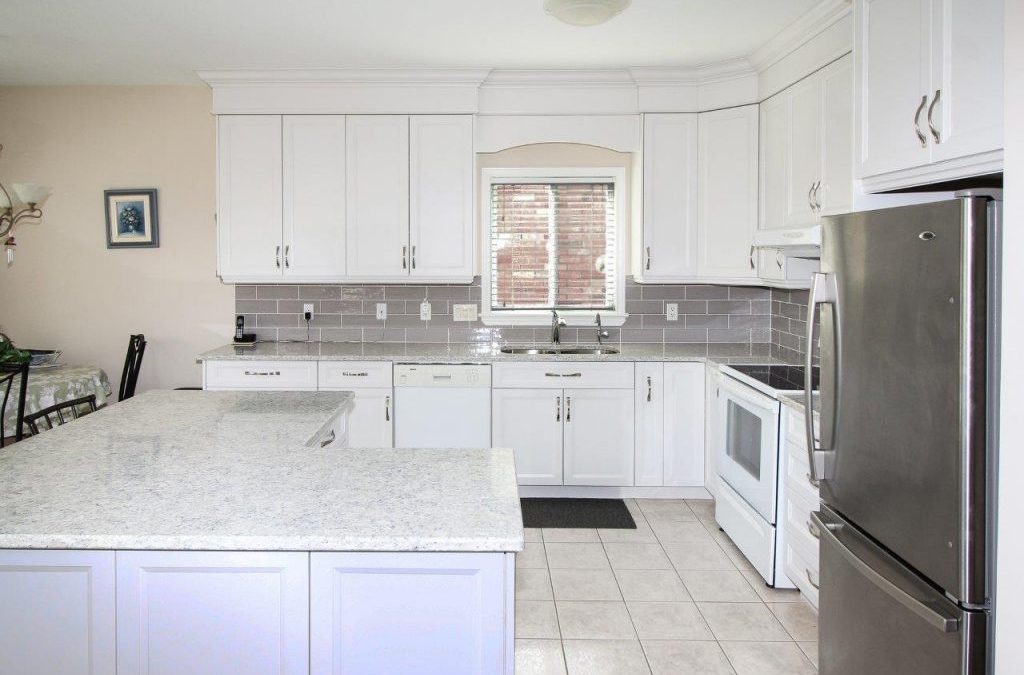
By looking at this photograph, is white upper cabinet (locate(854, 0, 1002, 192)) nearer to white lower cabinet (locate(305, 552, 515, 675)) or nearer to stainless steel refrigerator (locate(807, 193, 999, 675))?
stainless steel refrigerator (locate(807, 193, 999, 675))

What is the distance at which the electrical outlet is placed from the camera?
5023 millimetres

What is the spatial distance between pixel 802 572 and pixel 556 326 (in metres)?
2.17

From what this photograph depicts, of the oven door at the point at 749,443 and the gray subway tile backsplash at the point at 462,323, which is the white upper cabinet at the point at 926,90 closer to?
the oven door at the point at 749,443

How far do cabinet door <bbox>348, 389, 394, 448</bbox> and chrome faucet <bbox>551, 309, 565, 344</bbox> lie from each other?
3.45 feet

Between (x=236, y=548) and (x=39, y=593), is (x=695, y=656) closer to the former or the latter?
(x=236, y=548)

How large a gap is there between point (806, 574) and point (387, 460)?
1787 millimetres

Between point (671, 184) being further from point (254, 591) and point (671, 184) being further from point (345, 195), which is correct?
point (254, 591)

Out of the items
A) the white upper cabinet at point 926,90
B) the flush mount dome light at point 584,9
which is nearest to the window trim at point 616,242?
the flush mount dome light at point 584,9

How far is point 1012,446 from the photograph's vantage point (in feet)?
5.35

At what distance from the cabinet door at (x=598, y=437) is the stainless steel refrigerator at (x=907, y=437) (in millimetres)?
2068

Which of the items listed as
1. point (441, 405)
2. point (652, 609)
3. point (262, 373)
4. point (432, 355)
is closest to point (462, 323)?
point (432, 355)

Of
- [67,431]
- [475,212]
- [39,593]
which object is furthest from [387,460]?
[475,212]

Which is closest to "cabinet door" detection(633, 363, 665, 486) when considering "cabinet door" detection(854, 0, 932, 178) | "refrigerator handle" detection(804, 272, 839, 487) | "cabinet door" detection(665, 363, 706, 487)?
"cabinet door" detection(665, 363, 706, 487)

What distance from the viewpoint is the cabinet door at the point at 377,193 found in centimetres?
462
